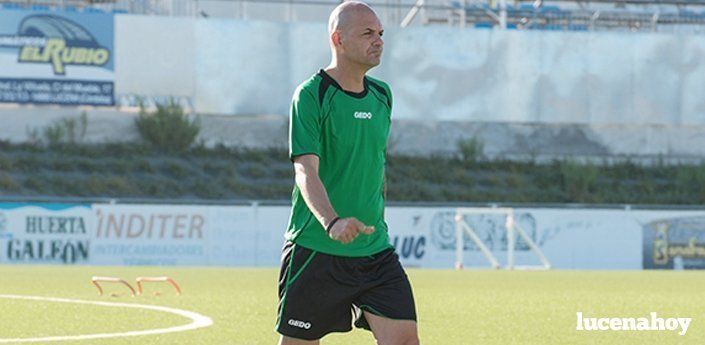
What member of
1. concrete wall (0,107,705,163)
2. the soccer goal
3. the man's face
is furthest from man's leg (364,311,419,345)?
concrete wall (0,107,705,163)

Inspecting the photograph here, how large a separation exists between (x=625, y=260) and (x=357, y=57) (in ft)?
88.2

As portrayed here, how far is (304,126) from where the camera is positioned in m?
6.22

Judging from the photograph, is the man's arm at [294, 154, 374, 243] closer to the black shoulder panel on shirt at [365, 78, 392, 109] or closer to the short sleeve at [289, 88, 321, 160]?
the short sleeve at [289, 88, 321, 160]

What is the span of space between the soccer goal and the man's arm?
23876 mm

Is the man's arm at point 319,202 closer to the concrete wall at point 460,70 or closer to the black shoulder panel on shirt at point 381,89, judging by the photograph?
the black shoulder panel on shirt at point 381,89

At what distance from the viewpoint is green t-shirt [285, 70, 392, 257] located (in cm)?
628

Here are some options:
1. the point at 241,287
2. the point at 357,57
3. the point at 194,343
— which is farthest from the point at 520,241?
the point at 357,57

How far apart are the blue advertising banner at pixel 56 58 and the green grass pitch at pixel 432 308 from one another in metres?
24.7

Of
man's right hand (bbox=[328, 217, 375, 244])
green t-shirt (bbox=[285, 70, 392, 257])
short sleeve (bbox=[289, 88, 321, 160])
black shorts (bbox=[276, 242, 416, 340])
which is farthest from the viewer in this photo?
black shorts (bbox=[276, 242, 416, 340])

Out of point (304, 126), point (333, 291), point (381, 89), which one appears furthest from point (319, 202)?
point (381, 89)

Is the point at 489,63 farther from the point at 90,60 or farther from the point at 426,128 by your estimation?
the point at 90,60

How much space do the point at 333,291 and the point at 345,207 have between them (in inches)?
15.7

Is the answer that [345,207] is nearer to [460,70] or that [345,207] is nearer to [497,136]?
[497,136]

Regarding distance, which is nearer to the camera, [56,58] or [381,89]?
[381,89]
